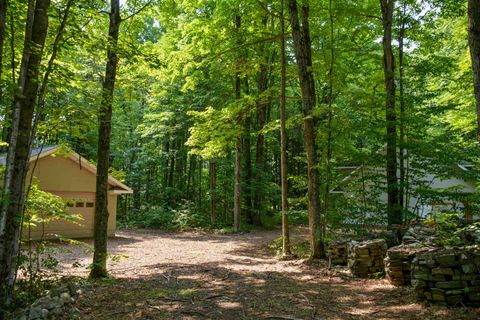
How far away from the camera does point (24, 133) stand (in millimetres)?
4973

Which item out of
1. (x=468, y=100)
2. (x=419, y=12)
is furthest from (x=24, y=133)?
(x=468, y=100)

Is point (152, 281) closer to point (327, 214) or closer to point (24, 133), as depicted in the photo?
point (24, 133)

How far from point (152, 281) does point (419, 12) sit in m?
11.7

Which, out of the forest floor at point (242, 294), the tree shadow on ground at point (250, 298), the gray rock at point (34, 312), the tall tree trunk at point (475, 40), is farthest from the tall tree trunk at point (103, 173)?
the tall tree trunk at point (475, 40)

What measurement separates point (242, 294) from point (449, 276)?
327cm

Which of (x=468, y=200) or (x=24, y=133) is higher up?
(x=24, y=133)

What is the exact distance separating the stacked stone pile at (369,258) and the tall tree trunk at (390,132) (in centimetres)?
207

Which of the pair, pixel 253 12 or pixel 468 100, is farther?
pixel 468 100

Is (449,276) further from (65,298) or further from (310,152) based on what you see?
(65,298)

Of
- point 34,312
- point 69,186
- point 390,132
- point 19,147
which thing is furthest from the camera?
point 69,186

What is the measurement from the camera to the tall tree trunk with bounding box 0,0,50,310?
469cm

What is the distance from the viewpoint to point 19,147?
4.89 metres

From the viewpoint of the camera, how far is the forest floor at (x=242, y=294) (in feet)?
16.4

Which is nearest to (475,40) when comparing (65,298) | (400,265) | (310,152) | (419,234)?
(400,265)
